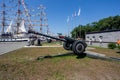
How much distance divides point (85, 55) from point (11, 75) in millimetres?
5030

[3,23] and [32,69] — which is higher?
[3,23]

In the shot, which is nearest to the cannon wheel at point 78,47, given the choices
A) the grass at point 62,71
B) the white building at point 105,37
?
the grass at point 62,71

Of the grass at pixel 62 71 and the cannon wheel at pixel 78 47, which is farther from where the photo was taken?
the cannon wheel at pixel 78 47

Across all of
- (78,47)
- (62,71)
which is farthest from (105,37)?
(62,71)

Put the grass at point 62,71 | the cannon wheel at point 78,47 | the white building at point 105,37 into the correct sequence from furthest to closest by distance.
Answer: the white building at point 105,37 → the cannon wheel at point 78,47 → the grass at point 62,71

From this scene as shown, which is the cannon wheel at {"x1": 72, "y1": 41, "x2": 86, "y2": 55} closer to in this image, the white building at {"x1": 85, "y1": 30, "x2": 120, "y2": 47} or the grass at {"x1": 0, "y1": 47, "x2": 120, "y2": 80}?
the grass at {"x1": 0, "y1": 47, "x2": 120, "y2": 80}

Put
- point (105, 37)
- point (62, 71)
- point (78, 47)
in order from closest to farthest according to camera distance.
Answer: point (62, 71) → point (78, 47) → point (105, 37)

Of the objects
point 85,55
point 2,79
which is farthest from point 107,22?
point 2,79

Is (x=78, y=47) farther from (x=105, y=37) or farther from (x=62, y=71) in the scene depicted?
(x=105, y=37)

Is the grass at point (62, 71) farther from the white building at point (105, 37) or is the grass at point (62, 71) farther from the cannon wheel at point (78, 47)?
the white building at point (105, 37)

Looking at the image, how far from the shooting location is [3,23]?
255 ft

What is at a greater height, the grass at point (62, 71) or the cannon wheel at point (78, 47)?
the cannon wheel at point (78, 47)

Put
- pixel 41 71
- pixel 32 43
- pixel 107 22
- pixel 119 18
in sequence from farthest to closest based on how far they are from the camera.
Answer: pixel 107 22 → pixel 119 18 → pixel 32 43 → pixel 41 71

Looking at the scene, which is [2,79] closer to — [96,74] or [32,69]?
[32,69]
